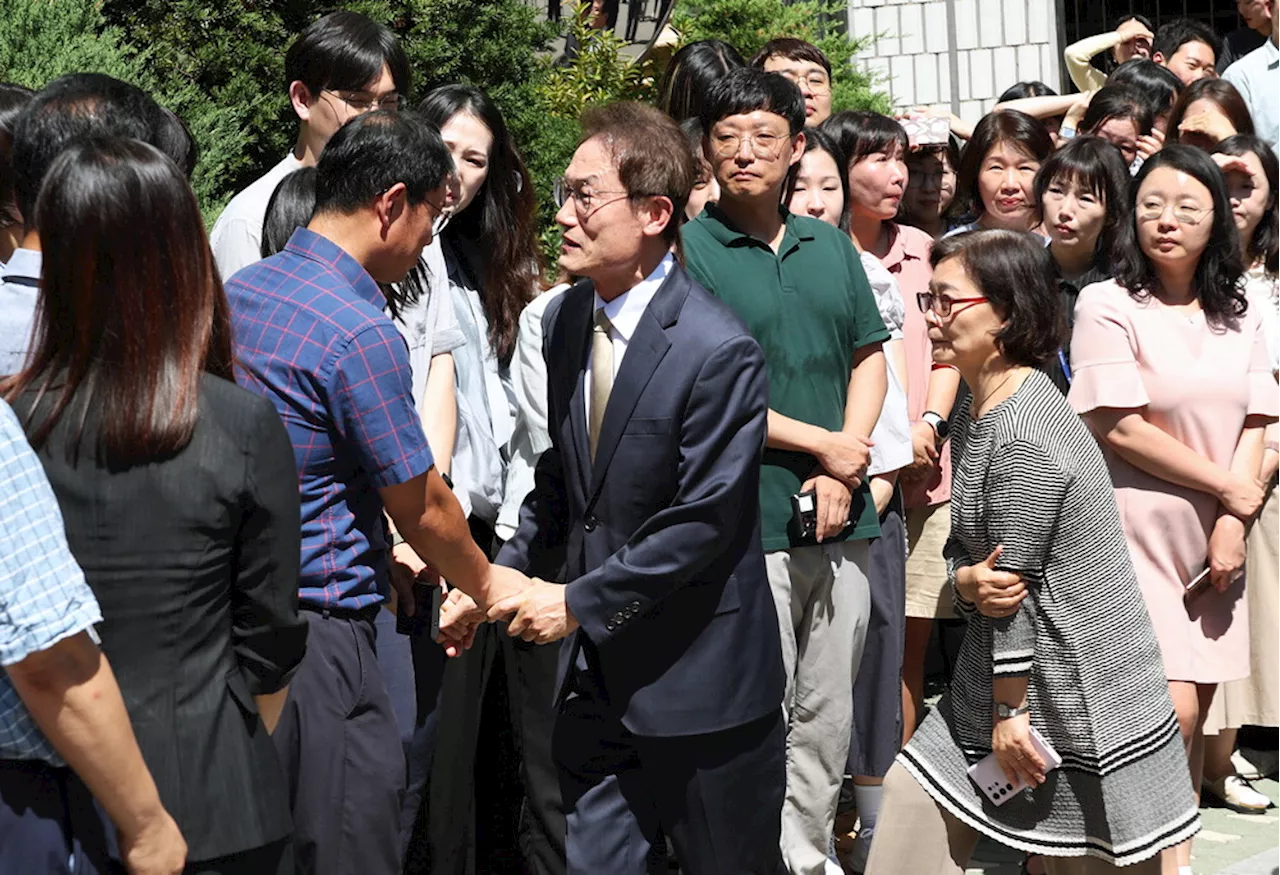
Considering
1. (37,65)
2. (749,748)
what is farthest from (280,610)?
(37,65)

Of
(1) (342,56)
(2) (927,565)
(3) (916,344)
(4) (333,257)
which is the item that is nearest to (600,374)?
(4) (333,257)

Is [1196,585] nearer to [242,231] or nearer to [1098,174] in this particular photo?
[1098,174]

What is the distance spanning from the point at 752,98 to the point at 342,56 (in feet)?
4.06

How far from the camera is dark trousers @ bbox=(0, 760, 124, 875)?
2502 millimetres

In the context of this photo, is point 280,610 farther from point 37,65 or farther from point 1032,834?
point 37,65

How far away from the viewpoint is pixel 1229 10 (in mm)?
17438

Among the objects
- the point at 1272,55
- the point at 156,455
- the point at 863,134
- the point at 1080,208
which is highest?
the point at 1272,55

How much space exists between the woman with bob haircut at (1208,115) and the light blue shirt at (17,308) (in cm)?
532

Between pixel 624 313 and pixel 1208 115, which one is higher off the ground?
pixel 1208 115

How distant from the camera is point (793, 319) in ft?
15.8

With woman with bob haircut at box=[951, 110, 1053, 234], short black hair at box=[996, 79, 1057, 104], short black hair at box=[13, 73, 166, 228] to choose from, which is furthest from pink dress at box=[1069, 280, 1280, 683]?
short black hair at box=[996, 79, 1057, 104]

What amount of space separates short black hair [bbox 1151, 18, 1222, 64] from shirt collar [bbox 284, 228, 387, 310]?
738 cm

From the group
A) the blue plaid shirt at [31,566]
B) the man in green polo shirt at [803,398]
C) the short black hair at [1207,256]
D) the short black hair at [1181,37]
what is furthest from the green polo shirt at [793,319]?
the short black hair at [1181,37]

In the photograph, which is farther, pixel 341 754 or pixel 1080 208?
pixel 1080 208
